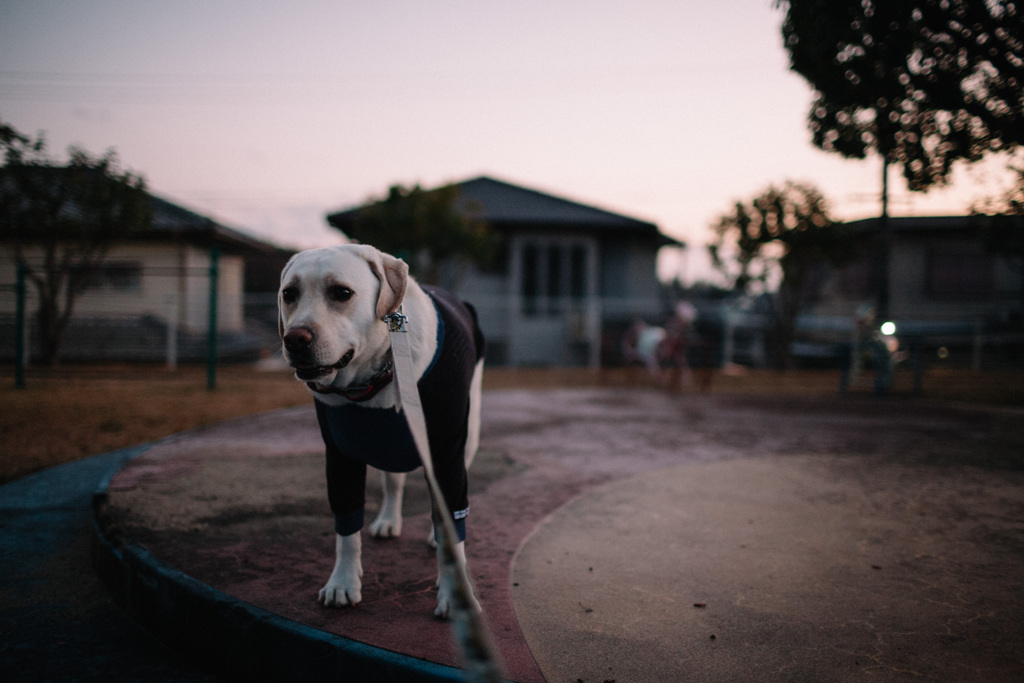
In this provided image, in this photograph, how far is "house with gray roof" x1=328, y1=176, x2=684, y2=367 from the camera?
16719mm

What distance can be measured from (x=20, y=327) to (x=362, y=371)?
7.61 meters

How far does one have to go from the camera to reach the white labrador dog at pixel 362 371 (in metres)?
1.79

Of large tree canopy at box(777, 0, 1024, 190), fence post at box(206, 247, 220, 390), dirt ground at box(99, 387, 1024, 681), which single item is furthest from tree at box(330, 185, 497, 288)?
dirt ground at box(99, 387, 1024, 681)

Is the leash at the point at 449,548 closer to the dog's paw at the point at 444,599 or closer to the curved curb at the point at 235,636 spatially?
the dog's paw at the point at 444,599

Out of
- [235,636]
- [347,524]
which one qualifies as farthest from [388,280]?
[235,636]

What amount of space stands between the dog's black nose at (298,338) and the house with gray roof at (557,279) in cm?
1413

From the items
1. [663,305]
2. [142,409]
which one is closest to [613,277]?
[663,305]

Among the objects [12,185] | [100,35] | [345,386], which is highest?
[100,35]

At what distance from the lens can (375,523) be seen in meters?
2.80

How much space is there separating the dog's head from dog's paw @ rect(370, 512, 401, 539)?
1.09m

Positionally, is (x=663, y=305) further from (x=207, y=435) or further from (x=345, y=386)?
(x=345, y=386)

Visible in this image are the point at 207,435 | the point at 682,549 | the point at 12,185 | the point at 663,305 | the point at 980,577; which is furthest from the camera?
the point at 663,305

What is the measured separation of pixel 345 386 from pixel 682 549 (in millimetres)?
1711

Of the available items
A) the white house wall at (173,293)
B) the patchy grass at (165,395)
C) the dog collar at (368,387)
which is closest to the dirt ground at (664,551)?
the dog collar at (368,387)
